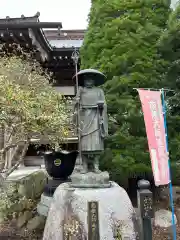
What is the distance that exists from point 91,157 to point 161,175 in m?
1.40

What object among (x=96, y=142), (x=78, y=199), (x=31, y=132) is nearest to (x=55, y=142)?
(x=31, y=132)

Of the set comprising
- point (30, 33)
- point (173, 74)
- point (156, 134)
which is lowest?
point (156, 134)

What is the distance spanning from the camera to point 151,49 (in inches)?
298

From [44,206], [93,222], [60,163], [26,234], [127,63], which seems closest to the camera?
[93,222]

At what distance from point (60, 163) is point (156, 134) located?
9.36ft

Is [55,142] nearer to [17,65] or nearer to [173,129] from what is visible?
[17,65]

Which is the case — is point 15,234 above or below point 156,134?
below

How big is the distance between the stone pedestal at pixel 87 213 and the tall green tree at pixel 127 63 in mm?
1832

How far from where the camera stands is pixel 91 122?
18.3 feet

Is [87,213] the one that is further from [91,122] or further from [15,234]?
[15,234]

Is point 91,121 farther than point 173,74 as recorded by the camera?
No

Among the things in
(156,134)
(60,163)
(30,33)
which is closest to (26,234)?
(60,163)

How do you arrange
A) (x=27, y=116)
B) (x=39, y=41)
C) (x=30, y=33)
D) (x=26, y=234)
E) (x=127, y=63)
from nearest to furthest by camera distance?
(x=27, y=116)
(x=26, y=234)
(x=127, y=63)
(x=30, y=33)
(x=39, y=41)

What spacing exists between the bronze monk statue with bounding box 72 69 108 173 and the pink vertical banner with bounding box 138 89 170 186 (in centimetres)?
84
